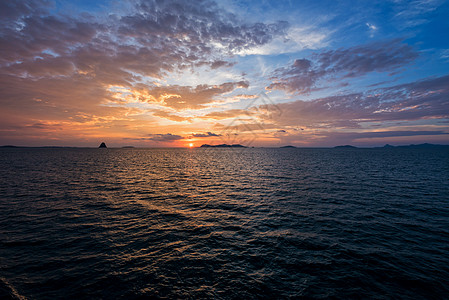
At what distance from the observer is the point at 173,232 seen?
18750mm

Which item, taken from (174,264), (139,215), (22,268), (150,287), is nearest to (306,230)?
(174,264)

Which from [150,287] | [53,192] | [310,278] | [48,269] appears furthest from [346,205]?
[53,192]

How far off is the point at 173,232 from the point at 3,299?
427 inches

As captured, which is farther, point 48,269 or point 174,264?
point 174,264

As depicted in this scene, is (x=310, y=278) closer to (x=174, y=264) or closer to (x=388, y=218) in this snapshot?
(x=174, y=264)

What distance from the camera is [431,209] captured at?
1001 inches

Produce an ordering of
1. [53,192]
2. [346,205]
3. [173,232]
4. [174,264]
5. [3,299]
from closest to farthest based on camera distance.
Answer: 1. [3,299]
2. [174,264]
3. [173,232]
4. [346,205]
5. [53,192]

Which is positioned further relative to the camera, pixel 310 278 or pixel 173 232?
pixel 173 232

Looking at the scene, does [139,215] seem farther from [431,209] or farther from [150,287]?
[431,209]

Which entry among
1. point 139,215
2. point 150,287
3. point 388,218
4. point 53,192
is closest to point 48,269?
point 150,287

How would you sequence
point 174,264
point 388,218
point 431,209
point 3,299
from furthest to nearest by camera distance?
point 431,209
point 388,218
point 174,264
point 3,299

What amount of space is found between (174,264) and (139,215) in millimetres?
11451

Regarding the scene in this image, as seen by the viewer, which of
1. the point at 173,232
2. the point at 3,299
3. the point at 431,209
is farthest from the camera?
the point at 431,209

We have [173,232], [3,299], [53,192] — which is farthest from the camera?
[53,192]
